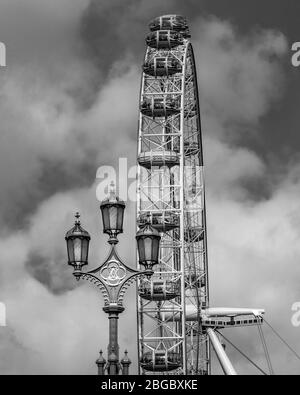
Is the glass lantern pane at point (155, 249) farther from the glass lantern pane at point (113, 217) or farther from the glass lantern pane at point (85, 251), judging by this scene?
the glass lantern pane at point (85, 251)

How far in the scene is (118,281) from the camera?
26156 millimetres

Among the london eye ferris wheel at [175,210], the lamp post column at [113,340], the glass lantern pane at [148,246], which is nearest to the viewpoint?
the lamp post column at [113,340]

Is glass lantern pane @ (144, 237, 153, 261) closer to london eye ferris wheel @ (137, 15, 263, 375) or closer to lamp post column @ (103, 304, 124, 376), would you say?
lamp post column @ (103, 304, 124, 376)

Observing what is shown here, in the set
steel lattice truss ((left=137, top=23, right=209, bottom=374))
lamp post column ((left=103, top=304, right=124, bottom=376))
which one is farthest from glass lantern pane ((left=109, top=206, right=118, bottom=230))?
steel lattice truss ((left=137, top=23, right=209, bottom=374))

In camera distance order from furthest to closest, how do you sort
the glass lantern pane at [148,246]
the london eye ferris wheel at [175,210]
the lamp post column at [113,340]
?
1. the london eye ferris wheel at [175,210]
2. the glass lantern pane at [148,246]
3. the lamp post column at [113,340]

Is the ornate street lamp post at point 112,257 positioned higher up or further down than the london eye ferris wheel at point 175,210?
further down

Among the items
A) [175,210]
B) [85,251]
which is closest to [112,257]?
[85,251]

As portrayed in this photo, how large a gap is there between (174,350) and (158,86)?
1673 cm

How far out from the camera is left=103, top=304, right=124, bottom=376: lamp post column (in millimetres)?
24812

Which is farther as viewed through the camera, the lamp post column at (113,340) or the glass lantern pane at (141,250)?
the glass lantern pane at (141,250)

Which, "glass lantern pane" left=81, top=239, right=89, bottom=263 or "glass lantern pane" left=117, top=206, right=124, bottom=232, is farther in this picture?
"glass lantern pane" left=117, top=206, right=124, bottom=232

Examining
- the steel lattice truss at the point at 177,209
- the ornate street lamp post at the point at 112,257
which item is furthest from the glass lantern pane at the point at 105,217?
the steel lattice truss at the point at 177,209

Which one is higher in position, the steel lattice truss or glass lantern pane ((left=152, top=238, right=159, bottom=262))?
the steel lattice truss

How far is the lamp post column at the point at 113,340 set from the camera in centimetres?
2481
